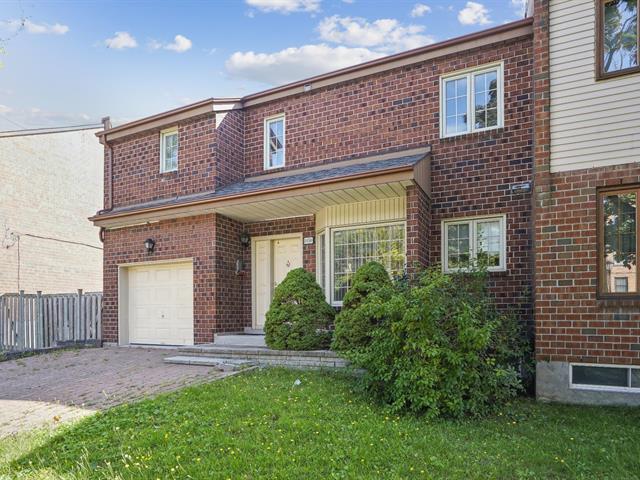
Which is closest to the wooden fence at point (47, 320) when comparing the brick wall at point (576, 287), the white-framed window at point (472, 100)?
the white-framed window at point (472, 100)

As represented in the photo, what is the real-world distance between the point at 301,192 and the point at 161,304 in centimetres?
525

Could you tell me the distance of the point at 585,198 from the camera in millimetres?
6418

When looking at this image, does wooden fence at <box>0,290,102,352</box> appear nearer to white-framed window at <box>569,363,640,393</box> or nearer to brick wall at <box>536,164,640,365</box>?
brick wall at <box>536,164,640,365</box>

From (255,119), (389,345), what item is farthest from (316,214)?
(389,345)

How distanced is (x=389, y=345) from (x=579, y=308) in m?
2.75

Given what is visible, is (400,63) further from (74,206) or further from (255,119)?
(74,206)

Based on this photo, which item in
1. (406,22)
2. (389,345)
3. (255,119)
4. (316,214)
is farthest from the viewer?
(406,22)

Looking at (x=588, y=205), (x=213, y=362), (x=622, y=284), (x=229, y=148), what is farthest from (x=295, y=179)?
(x=622, y=284)

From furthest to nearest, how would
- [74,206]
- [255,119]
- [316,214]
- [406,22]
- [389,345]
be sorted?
[74,206] < [406,22] < [255,119] < [316,214] < [389,345]

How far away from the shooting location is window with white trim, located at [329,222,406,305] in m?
9.18

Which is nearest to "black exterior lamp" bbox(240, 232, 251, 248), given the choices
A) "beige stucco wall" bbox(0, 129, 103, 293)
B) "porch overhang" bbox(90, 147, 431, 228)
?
"porch overhang" bbox(90, 147, 431, 228)

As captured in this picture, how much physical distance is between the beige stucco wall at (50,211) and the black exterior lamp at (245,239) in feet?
31.0

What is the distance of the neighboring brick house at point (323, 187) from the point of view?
8555mm

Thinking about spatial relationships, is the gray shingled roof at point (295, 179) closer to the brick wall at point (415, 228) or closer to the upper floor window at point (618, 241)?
→ the brick wall at point (415, 228)
